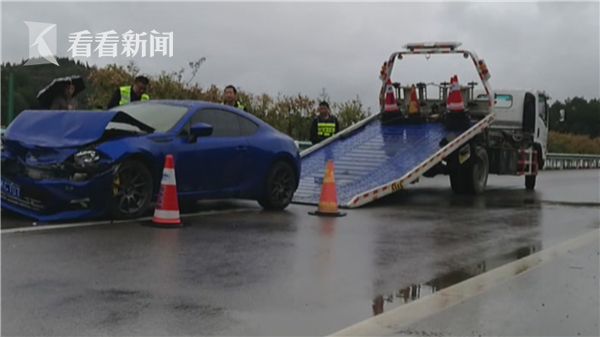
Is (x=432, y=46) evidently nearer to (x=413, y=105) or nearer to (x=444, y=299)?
(x=413, y=105)

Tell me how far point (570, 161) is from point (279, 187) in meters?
29.6

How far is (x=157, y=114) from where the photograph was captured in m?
9.59

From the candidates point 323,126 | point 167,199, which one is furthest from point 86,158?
point 323,126

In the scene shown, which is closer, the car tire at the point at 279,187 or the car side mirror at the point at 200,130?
the car side mirror at the point at 200,130

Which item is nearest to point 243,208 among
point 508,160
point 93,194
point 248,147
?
point 248,147

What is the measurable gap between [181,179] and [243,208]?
2.03m

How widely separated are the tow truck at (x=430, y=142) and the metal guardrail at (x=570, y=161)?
507 inches

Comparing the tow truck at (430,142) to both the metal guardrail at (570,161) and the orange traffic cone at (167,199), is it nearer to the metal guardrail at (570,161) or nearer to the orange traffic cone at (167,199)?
the orange traffic cone at (167,199)

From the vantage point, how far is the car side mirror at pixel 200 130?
30.0ft

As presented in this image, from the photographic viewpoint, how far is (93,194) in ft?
26.9

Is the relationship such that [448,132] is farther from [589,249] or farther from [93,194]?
[93,194]

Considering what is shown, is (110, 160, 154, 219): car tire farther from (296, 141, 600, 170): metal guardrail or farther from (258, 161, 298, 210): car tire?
(296, 141, 600, 170): metal guardrail

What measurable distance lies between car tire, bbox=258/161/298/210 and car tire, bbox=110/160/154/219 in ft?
7.38

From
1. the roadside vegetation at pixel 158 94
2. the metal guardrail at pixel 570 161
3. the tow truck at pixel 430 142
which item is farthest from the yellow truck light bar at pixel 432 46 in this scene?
the metal guardrail at pixel 570 161
